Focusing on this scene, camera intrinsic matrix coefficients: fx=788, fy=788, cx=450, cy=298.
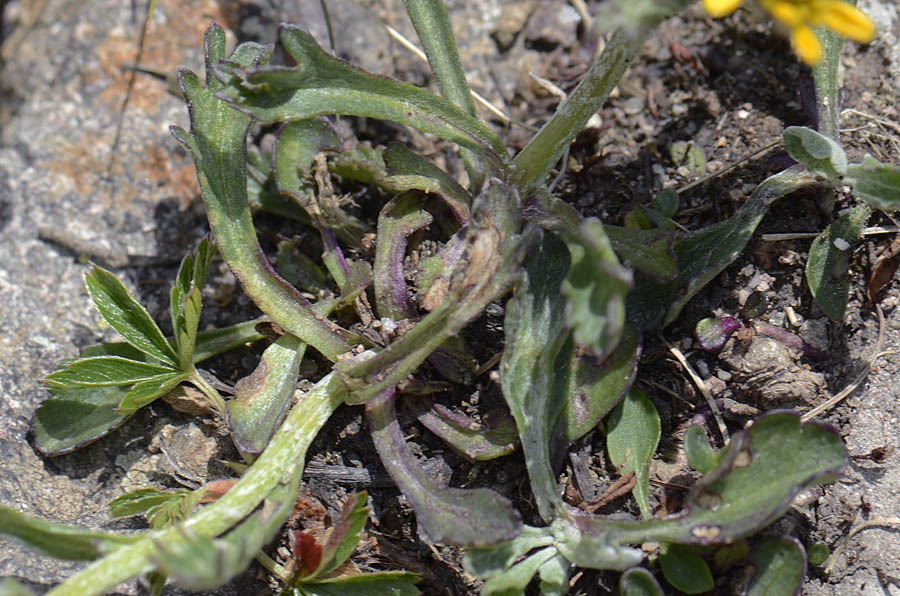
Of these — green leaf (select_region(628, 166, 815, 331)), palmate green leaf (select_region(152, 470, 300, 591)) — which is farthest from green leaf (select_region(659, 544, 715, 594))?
palmate green leaf (select_region(152, 470, 300, 591))

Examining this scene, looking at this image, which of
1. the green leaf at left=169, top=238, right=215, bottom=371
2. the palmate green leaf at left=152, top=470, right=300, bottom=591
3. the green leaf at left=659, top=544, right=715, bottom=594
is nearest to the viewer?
the palmate green leaf at left=152, top=470, right=300, bottom=591

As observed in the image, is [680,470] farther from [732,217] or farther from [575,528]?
[732,217]

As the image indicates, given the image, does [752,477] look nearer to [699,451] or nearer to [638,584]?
[699,451]

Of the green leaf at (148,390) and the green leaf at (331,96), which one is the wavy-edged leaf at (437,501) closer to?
the green leaf at (148,390)

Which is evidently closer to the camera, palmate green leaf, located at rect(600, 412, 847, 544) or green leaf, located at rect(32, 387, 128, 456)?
palmate green leaf, located at rect(600, 412, 847, 544)

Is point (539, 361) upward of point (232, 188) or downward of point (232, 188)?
downward

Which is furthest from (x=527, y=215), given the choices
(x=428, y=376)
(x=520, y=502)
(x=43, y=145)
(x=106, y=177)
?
(x=43, y=145)

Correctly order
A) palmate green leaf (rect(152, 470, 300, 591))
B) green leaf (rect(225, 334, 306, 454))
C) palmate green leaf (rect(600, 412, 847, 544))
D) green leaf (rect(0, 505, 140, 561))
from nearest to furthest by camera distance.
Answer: palmate green leaf (rect(152, 470, 300, 591)) < green leaf (rect(0, 505, 140, 561)) < palmate green leaf (rect(600, 412, 847, 544)) < green leaf (rect(225, 334, 306, 454))

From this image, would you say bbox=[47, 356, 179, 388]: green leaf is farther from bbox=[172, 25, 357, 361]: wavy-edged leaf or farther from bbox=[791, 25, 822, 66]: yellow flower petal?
bbox=[791, 25, 822, 66]: yellow flower petal

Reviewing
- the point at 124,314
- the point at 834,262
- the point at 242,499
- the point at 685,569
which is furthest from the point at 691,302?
the point at 124,314
